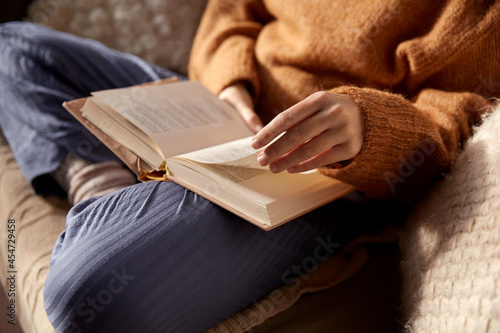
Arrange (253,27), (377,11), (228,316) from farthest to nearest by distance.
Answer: (253,27), (377,11), (228,316)

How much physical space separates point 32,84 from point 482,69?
0.69 metres

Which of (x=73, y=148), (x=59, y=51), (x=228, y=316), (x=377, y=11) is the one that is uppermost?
(x=377, y=11)

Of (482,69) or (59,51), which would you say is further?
(59,51)

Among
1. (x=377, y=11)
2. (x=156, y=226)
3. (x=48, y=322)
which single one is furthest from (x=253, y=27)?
(x=48, y=322)

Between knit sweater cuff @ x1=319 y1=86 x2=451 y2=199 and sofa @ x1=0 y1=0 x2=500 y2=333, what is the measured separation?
0.03 meters

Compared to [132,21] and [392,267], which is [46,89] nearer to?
[132,21]

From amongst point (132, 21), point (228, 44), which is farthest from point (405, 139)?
point (132, 21)

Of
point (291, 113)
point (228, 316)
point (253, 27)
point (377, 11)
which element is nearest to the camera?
point (291, 113)

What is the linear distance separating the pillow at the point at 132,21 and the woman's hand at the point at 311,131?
752 millimetres

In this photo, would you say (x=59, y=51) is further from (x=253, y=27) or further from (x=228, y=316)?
(x=228, y=316)

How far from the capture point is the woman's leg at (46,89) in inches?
26.8

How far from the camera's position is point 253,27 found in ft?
2.84

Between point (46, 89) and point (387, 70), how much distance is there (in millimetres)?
543

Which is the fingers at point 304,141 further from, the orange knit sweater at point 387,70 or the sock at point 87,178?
the sock at point 87,178
